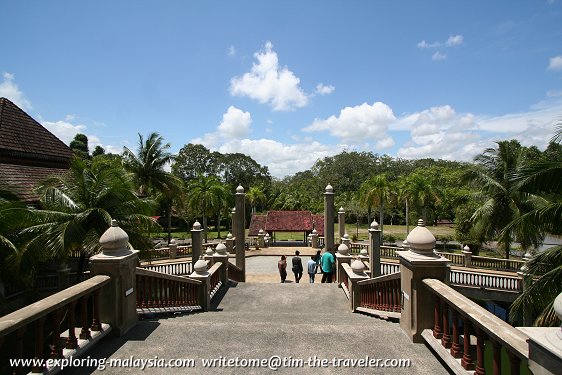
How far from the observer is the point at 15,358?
3570 millimetres

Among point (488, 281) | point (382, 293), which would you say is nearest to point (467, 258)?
point (488, 281)

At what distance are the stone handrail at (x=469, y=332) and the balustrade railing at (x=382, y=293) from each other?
7.33ft

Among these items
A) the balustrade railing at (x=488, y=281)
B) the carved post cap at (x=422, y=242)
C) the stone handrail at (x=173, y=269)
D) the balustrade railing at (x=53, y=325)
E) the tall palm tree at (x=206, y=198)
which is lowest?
the balustrade railing at (x=488, y=281)

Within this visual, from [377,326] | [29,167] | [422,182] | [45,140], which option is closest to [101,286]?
[377,326]

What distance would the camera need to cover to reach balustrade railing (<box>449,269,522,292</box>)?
54.6ft

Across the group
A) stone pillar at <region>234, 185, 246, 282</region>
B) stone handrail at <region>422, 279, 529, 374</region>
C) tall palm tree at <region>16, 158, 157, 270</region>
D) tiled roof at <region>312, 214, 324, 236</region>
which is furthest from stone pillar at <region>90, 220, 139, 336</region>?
tiled roof at <region>312, 214, 324, 236</region>

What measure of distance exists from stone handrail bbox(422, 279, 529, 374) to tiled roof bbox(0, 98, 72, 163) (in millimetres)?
18591

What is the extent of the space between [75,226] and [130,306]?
6408mm

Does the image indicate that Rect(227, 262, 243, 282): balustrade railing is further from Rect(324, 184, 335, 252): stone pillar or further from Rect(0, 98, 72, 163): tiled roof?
Rect(0, 98, 72, 163): tiled roof

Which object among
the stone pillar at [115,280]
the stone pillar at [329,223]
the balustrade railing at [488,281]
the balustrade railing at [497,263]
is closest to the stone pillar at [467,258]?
the balustrade railing at [497,263]

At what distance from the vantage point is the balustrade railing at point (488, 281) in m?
16.7

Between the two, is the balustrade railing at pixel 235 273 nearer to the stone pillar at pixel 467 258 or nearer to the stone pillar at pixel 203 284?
the stone pillar at pixel 203 284

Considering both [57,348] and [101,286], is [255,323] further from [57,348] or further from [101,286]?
[57,348]

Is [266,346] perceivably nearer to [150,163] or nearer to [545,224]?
[545,224]
